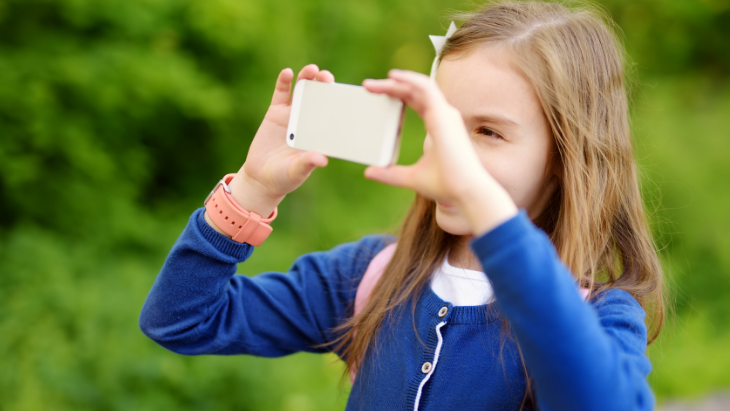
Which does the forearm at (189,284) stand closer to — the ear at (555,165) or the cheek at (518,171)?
the cheek at (518,171)

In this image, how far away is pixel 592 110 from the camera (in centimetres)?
135

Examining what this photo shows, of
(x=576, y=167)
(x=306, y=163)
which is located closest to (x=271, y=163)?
(x=306, y=163)

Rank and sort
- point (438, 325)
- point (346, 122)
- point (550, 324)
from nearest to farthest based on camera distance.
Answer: point (550, 324) < point (346, 122) < point (438, 325)

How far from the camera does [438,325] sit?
1.27 m

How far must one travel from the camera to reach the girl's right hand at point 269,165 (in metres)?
1.31

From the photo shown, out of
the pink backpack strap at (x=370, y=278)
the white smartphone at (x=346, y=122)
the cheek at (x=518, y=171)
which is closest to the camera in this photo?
the white smartphone at (x=346, y=122)

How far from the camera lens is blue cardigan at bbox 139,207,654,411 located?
0.90m

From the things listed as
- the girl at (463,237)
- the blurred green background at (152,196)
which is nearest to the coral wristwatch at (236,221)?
the girl at (463,237)

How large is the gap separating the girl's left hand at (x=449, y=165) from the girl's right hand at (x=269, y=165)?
0.35 m

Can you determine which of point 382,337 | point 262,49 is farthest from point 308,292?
point 262,49

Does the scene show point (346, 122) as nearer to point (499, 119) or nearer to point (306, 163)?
point (306, 163)

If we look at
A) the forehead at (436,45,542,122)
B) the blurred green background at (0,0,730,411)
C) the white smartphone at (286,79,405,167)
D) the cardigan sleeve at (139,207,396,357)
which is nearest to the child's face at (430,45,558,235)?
the forehead at (436,45,542,122)

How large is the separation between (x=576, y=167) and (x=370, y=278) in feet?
2.00

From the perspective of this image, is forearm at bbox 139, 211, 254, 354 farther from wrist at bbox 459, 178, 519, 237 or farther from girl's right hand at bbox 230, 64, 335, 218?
wrist at bbox 459, 178, 519, 237
